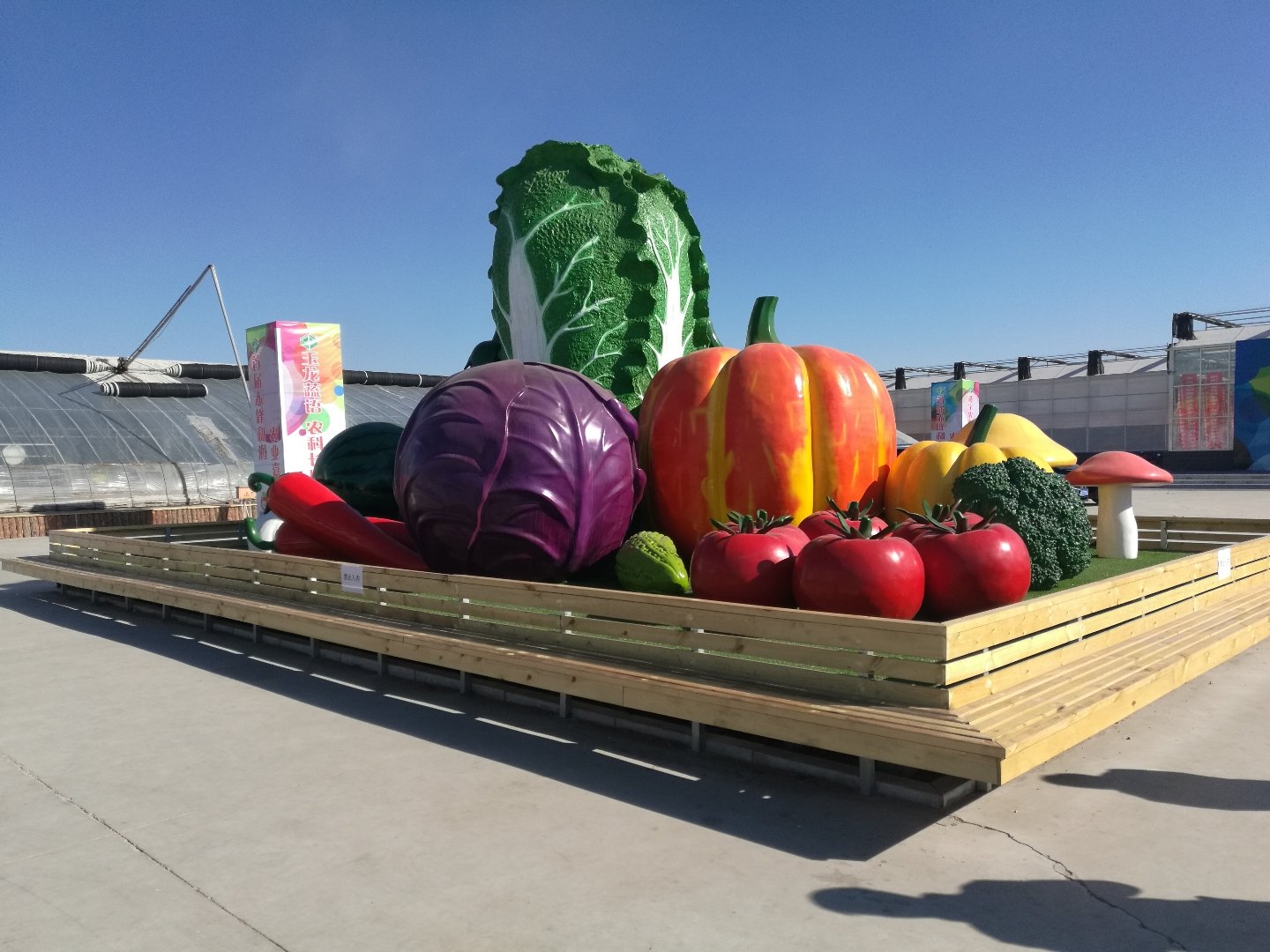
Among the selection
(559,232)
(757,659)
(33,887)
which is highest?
(559,232)

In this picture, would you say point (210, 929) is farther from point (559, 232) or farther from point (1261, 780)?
point (559, 232)

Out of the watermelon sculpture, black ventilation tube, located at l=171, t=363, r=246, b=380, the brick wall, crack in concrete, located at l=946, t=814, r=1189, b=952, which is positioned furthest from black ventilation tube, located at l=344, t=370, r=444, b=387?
crack in concrete, located at l=946, t=814, r=1189, b=952

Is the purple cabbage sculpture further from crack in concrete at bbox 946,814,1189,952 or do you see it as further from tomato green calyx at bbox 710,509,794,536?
crack in concrete at bbox 946,814,1189,952

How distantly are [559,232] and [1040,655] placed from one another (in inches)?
183

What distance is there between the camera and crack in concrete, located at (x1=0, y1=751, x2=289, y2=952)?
10.0 feet

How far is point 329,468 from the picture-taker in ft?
26.5

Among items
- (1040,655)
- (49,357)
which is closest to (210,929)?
(1040,655)

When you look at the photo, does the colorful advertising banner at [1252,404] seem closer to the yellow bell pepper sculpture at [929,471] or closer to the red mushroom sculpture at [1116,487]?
the red mushroom sculpture at [1116,487]

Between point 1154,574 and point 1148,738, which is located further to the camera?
point 1154,574

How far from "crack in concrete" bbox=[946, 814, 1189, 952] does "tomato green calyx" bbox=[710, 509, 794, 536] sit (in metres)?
1.78

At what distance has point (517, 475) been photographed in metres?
5.75

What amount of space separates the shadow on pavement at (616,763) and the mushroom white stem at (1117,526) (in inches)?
176

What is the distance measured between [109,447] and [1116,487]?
20982 millimetres

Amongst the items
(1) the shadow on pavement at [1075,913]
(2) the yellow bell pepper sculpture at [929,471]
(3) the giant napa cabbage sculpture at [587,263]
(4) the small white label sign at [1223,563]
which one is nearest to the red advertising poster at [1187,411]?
(4) the small white label sign at [1223,563]
